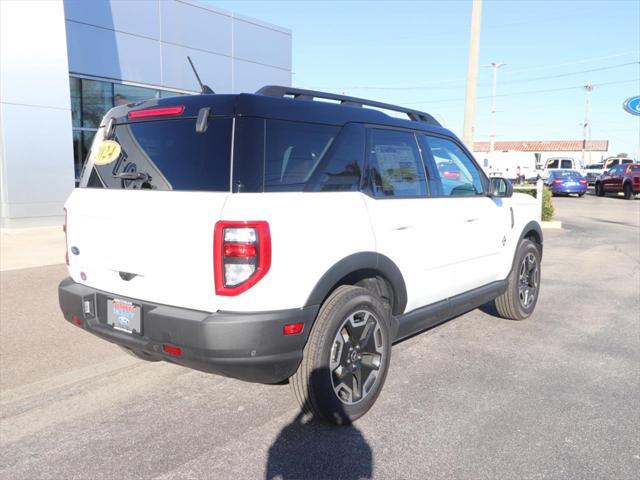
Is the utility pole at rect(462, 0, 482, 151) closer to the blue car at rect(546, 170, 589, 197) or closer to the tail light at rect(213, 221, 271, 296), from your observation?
the tail light at rect(213, 221, 271, 296)

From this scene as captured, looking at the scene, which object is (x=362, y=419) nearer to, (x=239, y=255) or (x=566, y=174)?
(x=239, y=255)

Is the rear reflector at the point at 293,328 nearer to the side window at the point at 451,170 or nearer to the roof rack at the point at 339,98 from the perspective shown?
the roof rack at the point at 339,98

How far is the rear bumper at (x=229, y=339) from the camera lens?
2.88 meters

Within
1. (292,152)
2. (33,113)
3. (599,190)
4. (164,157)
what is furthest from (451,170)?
(599,190)

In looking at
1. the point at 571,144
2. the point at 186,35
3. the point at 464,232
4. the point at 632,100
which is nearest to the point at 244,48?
the point at 186,35

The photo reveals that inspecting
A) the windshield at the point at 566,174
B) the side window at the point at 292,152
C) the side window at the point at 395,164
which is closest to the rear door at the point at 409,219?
the side window at the point at 395,164

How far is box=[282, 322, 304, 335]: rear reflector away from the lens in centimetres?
300

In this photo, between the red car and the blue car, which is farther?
the blue car

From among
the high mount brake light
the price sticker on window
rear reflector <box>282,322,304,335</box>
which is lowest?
rear reflector <box>282,322,304,335</box>

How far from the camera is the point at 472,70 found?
1265 cm

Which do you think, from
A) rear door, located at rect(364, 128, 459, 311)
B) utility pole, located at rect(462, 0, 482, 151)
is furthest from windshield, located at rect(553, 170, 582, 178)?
rear door, located at rect(364, 128, 459, 311)

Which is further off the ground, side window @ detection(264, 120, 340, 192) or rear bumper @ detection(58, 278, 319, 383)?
side window @ detection(264, 120, 340, 192)

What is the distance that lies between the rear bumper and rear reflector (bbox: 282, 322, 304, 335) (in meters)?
0.02

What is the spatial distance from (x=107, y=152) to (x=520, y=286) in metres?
4.20
